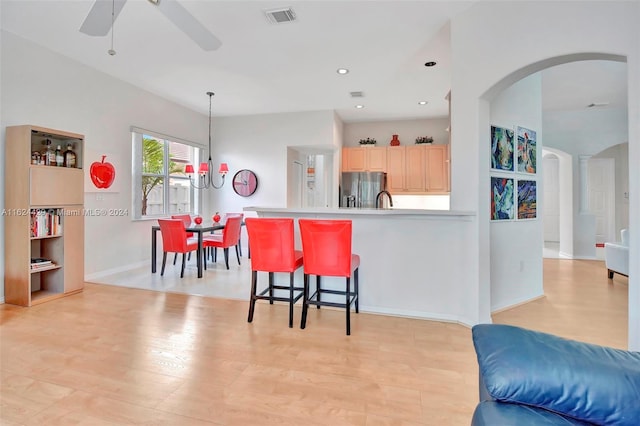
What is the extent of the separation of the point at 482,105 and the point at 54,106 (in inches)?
193

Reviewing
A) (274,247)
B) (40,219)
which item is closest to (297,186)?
(274,247)

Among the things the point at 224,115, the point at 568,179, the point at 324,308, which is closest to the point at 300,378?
the point at 324,308

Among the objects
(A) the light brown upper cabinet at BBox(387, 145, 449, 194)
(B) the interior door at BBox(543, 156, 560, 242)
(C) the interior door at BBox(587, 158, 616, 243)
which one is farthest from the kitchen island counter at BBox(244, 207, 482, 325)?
(B) the interior door at BBox(543, 156, 560, 242)

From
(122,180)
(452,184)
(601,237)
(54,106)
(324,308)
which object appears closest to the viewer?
(452,184)

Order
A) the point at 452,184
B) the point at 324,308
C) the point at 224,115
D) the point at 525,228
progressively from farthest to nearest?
1. the point at 224,115
2. the point at 525,228
3. the point at 324,308
4. the point at 452,184

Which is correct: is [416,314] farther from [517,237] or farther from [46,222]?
[46,222]

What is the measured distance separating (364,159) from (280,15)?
413 cm

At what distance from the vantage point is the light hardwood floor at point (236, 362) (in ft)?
5.49

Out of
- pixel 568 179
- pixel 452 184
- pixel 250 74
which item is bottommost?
pixel 452 184

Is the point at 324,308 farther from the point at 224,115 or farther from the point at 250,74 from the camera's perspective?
the point at 224,115

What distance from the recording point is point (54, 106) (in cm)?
388

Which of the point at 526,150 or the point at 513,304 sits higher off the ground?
the point at 526,150

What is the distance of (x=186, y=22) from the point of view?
2.23m

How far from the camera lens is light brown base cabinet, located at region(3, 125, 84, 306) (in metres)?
3.25
